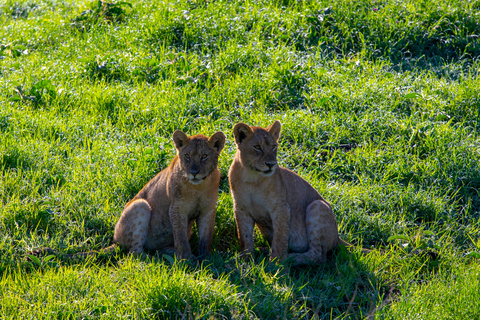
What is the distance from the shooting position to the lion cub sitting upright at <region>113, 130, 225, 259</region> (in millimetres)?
5559

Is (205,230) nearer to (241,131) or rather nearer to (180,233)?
(180,233)

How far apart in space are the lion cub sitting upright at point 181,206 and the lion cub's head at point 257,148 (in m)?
0.25

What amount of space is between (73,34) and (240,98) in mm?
4223

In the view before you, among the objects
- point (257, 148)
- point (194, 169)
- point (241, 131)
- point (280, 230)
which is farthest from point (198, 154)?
point (280, 230)

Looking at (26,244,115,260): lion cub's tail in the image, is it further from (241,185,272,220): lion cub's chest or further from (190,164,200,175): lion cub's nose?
(241,185,272,220): lion cub's chest

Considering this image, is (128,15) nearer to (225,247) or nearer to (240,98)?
(240,98)

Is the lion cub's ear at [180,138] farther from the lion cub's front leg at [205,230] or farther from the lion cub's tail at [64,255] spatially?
the lion cub's tail at [64,255]

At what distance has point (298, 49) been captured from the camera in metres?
9.35

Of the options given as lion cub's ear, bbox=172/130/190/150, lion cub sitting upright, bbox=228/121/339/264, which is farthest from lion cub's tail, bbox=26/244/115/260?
lion cub sitting upright, bbox=228/121/339/264

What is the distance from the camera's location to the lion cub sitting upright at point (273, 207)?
17.9ft

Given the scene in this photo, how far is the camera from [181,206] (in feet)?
18.5

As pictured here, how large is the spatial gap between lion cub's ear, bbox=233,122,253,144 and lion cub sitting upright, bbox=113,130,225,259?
184 mm

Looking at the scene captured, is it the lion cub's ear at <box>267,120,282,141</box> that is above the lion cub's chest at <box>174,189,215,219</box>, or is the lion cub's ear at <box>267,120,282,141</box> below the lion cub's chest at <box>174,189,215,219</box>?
above

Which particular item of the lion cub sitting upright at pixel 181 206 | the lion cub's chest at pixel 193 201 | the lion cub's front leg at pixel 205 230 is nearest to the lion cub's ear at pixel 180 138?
the lion cub sitting upright at pixel 181 206
